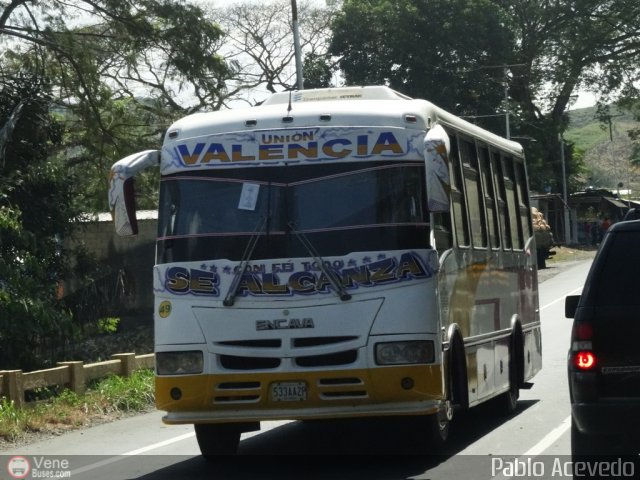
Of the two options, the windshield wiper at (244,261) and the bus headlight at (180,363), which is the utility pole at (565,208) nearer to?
the windshield wiper at (244,261)

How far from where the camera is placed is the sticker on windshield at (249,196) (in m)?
10.1

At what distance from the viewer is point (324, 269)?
976 centimetres

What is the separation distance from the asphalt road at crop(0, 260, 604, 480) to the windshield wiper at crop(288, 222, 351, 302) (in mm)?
1479

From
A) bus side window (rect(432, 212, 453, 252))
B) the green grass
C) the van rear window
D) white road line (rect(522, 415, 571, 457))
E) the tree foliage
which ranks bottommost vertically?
white road line (rect(522, 415, 571, 457))

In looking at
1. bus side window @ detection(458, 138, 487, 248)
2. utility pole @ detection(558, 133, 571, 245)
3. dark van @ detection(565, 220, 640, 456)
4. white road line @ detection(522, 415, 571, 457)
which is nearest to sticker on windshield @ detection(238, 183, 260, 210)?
bus side window @ detection(458, 138, 487, 248)

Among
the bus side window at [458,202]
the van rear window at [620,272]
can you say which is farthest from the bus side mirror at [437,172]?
the van rear window at [620,272]

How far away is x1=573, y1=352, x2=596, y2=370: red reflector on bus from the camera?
749cm

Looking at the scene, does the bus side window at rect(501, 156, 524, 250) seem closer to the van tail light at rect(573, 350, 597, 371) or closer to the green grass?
the green grass

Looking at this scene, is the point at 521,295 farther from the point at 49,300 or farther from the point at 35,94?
the point at 35,94

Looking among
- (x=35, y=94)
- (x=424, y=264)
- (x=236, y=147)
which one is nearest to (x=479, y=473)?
(x=424, y=264)

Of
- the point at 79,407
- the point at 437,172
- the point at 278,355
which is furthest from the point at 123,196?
the point at 79,407

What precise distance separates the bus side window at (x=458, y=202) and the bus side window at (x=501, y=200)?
5.96ft

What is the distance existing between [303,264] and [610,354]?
10.2ft

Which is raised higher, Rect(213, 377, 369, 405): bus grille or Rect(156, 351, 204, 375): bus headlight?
Rect(156, 351, 204, 375): bus headlight
